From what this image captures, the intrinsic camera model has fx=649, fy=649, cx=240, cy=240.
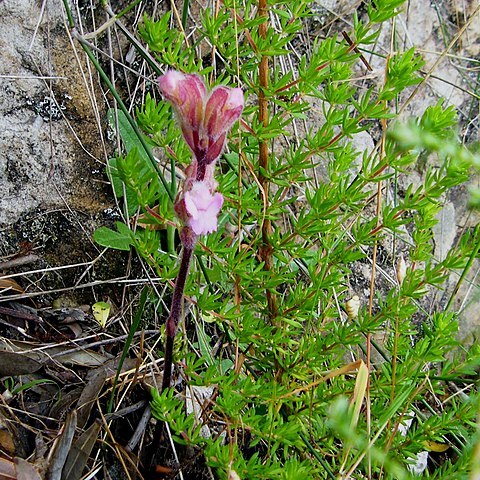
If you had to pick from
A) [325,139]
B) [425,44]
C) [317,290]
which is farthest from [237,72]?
[425,44]

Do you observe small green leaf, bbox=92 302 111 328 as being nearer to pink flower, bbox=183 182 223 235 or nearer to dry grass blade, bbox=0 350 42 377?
dry grass blade, bbox=0 350 42 377

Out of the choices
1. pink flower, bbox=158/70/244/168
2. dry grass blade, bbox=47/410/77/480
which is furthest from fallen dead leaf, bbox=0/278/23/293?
pink flower, bbox=158/70/244/168

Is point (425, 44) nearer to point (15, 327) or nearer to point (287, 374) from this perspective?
point (287, 374)

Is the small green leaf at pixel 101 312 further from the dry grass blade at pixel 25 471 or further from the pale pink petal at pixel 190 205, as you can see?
the pale pink petal at pixel 190 205

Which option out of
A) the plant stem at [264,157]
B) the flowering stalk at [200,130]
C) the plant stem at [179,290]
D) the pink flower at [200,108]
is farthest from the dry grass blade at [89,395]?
the pink flower at [200,108]

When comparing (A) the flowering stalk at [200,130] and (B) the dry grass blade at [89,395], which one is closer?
(A) the flowering stalk at [200,130]

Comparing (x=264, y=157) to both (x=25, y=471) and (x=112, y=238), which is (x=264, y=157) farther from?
(x=25, y=471)

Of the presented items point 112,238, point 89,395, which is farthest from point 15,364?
point 112,238
